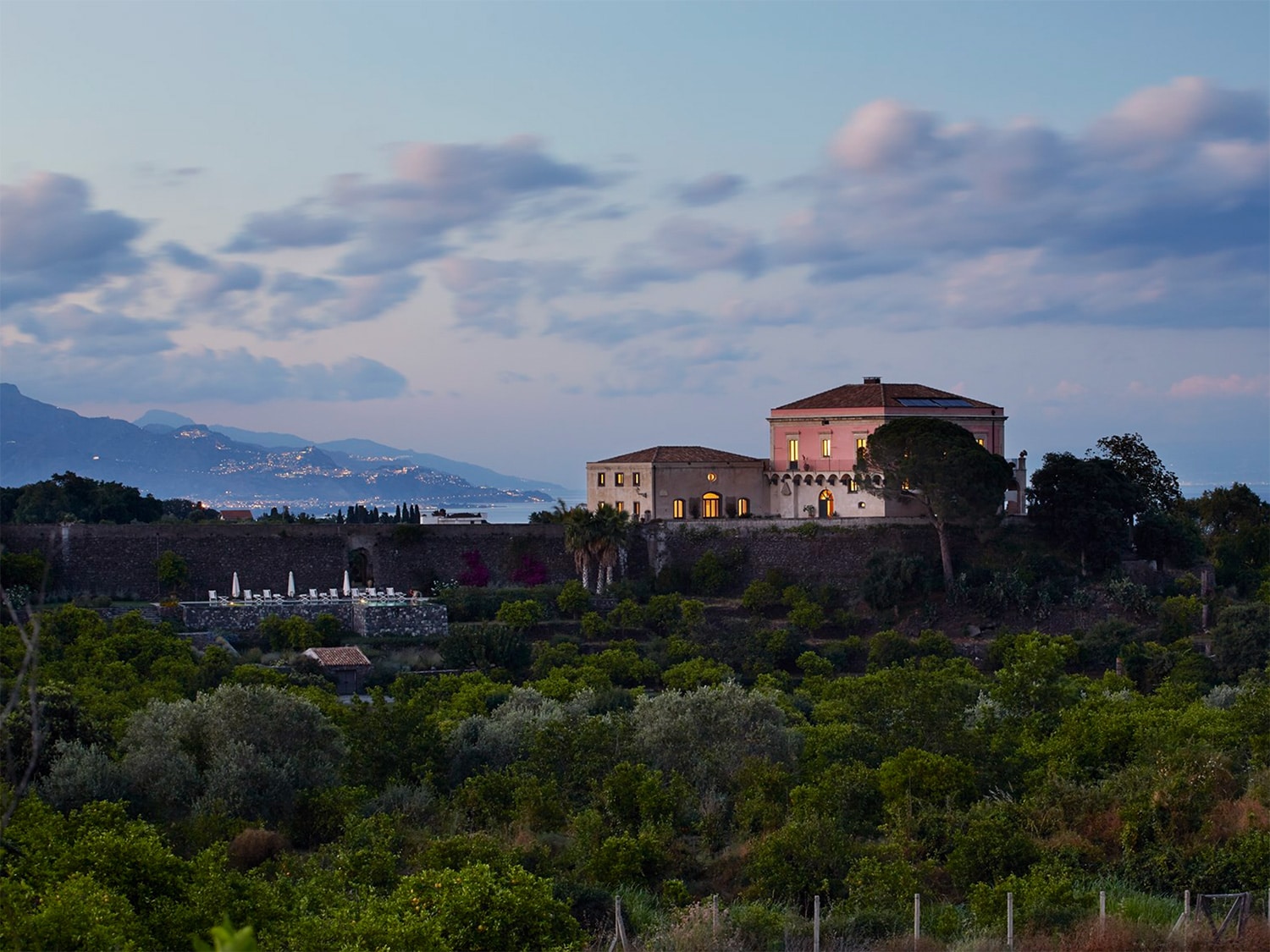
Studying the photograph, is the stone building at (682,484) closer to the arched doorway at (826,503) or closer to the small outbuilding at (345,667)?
the arched doorway at (826,503)

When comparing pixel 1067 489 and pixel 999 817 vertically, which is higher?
pixel 1067 489

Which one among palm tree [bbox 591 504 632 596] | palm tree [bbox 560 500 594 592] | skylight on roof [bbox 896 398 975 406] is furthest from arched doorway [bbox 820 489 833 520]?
palm tree [bbox 560 500 594 592]

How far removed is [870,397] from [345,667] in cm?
1723

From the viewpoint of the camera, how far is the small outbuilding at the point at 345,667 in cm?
3538

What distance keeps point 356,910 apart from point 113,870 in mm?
2176

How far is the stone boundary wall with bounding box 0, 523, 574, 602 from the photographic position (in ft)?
138

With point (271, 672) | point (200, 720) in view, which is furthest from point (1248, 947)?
point (271, 672)

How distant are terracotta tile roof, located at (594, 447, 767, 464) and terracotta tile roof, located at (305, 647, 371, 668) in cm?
1250

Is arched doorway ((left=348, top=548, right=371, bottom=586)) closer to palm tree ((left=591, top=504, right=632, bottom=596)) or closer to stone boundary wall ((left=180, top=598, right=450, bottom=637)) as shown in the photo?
stone boundary wall ((left=180, top=598, right=450, bottom=637))

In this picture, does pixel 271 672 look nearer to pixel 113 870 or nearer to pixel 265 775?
pixel 265 775

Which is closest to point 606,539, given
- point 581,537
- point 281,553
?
point 581,537

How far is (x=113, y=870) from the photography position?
14148 mm

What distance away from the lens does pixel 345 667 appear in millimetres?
35656

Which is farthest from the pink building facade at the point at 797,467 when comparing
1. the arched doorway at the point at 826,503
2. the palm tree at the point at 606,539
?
the palm tree at the point at 606,539
